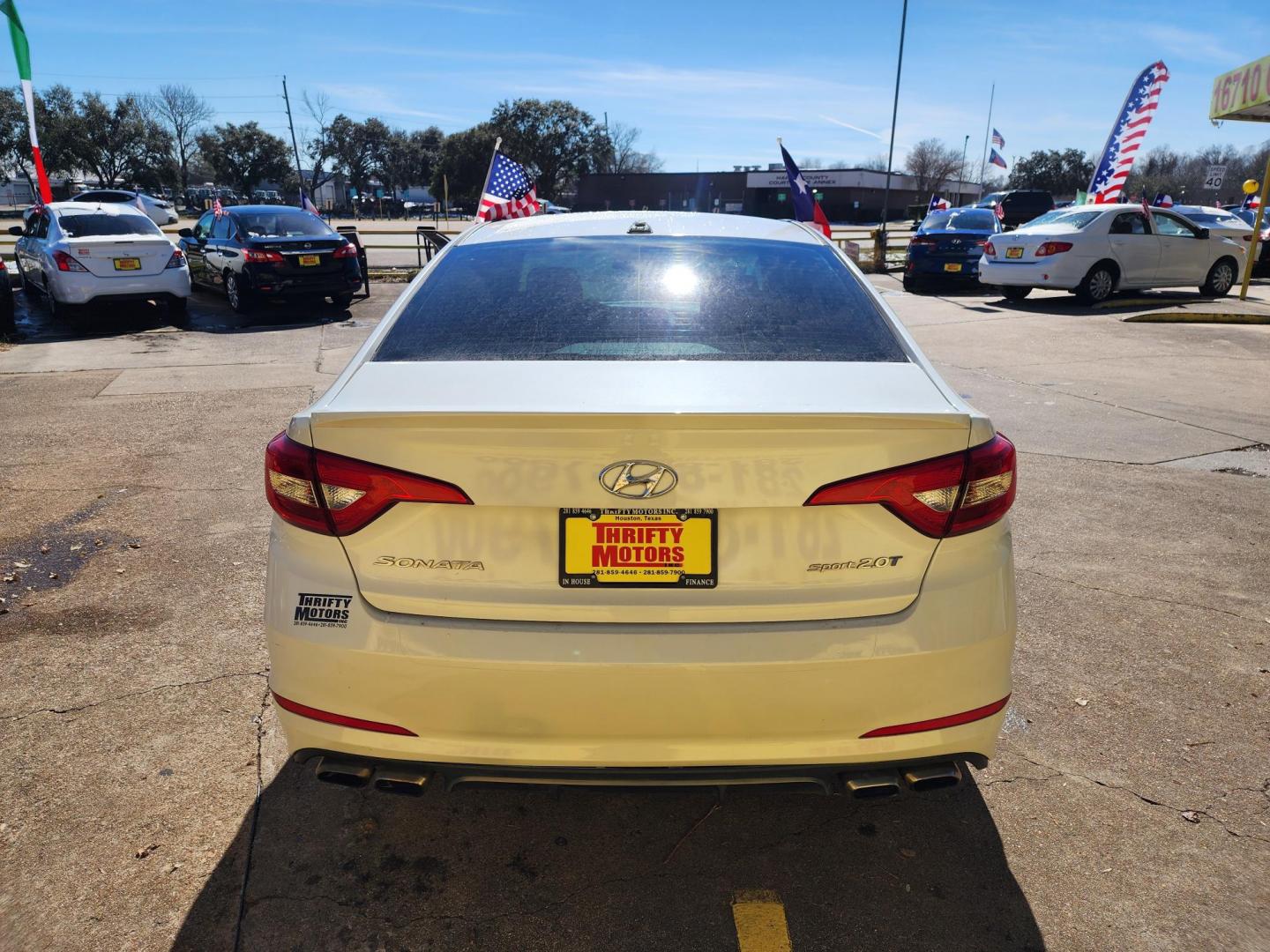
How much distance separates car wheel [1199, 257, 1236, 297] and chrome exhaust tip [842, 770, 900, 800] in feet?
59.9

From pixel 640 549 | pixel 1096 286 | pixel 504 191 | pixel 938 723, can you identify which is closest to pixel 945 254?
pixel 1096 286

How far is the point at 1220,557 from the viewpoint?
4785 millimetres

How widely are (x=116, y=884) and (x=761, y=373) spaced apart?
7.22 feet

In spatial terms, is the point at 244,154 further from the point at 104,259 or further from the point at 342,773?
the point at 342,773

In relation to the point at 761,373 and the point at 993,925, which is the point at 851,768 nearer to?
the point at 993,925

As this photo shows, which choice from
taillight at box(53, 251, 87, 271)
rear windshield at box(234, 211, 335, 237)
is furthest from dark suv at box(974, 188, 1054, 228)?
taillight at box(53, 251, 87, 271)

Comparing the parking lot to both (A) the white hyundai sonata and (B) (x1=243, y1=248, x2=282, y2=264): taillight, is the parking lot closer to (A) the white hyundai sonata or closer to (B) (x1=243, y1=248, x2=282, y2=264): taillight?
(A) the white hyundai sonata

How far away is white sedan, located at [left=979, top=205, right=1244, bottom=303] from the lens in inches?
613

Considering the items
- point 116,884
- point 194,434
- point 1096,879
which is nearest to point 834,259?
point 1096,879

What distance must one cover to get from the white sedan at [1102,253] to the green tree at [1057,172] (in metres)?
79.7

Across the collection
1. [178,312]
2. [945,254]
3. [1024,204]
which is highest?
[1024,204]

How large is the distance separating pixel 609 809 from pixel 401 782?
87 cm

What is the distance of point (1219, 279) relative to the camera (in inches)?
677

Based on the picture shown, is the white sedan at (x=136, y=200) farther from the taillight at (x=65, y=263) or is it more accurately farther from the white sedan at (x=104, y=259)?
the taillight at (x=65, y=263)
